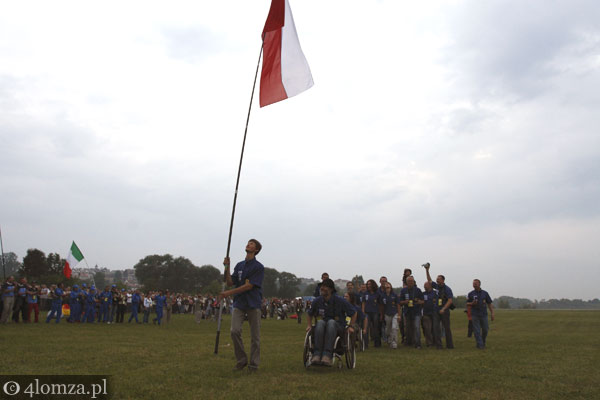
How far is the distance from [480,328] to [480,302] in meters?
0.83

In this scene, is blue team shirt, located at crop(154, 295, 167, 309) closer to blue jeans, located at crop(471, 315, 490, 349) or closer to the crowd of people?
the crowd of people

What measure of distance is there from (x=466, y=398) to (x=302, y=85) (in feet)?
27.0

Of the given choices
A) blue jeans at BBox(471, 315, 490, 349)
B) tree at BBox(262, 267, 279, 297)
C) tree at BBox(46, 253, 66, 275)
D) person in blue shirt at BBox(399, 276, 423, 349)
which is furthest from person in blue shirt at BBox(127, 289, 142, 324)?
tree at BBox(262, 267, 279, 297)

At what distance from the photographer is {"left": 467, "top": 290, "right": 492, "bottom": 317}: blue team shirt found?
14.6m

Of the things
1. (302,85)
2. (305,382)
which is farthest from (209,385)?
(302,85)

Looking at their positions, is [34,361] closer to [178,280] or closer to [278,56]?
[278,56]

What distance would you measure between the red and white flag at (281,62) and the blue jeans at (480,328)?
906 centimetres

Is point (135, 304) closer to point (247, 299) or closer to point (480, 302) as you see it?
point (480, 302)

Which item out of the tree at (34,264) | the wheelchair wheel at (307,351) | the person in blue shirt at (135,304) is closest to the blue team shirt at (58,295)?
the person in blue shirt at (135,304)

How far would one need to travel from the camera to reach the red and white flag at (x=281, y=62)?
1184 centimetres

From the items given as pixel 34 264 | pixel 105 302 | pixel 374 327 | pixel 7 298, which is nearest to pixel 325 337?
pixel 374 327

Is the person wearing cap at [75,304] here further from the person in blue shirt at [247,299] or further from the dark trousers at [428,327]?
the person in blue shirt at [247,299]

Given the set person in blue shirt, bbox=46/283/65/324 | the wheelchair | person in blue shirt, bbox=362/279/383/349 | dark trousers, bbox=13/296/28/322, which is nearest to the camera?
the wheelchair

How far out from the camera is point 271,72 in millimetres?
12000
